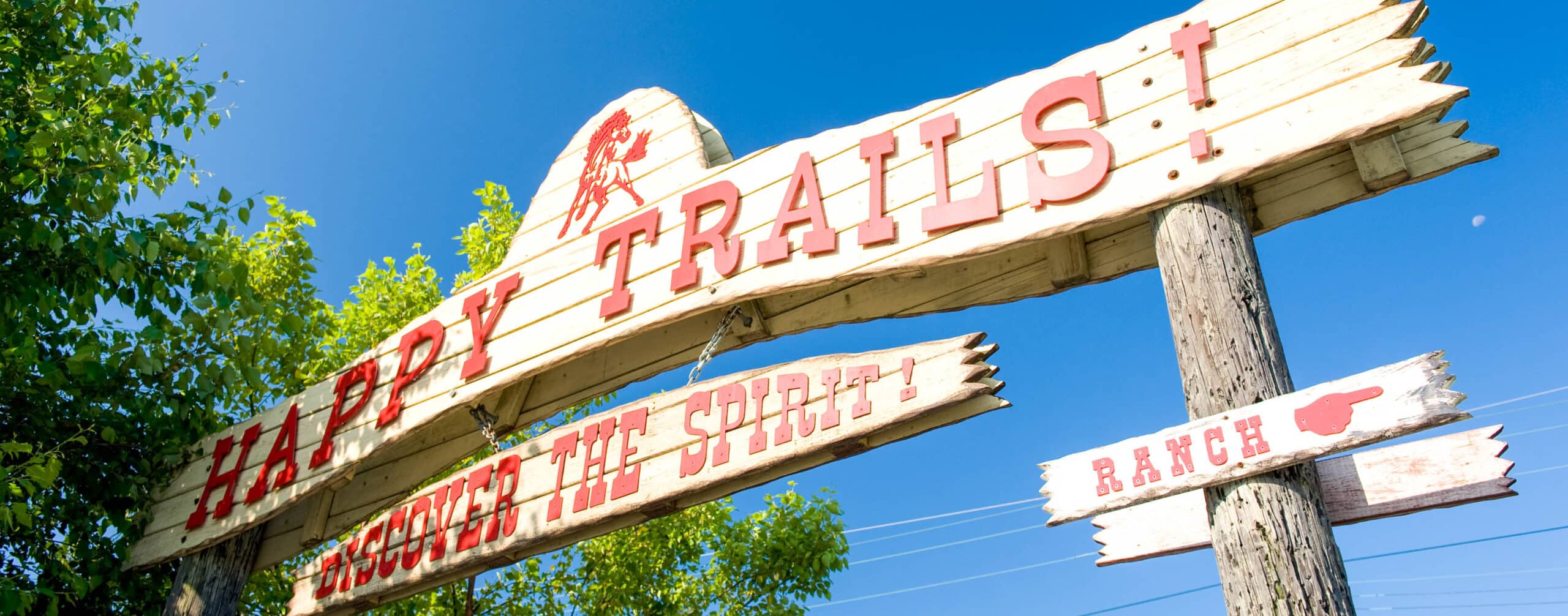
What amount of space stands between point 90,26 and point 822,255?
14.8 feet

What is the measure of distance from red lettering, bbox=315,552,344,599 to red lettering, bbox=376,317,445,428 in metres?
0.74

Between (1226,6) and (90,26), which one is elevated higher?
(90,26)

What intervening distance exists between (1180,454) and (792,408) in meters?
1.49

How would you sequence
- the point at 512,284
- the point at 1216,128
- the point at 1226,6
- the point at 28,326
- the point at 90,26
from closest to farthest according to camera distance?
1. the point at 1216,128
2. the point at 1226,6
3. the point at 28,326
4. the point at 512,284
5. the point at 90,26

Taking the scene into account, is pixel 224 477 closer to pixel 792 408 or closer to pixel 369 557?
pixel 369 557

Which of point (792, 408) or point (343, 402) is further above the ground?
point (343, 402)

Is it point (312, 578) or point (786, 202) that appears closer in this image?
point (786, 202)

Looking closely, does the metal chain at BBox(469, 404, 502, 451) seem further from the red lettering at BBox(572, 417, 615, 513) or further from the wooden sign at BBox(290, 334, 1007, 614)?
the red lettering at BBox(572, 417, 615, 513)

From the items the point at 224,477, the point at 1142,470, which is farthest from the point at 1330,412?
the point at 224,477

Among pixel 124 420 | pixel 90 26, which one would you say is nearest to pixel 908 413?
pixel 124 420

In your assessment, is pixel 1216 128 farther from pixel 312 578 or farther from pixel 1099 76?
pixel 312 578

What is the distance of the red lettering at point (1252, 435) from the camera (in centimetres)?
297

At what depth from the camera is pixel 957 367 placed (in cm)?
366

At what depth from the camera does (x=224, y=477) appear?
577 centimetres
